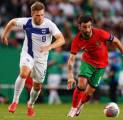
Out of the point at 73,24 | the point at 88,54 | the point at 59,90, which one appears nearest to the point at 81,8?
the point at 73,24

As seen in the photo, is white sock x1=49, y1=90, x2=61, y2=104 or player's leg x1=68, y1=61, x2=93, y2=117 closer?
player's leg x1=68, y1=61, x2=93, y2=117

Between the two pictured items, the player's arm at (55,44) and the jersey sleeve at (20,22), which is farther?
the jersey sleeve at (20,22)

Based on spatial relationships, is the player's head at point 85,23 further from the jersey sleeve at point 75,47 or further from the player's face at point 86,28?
the jersey sleeve at point 75,47

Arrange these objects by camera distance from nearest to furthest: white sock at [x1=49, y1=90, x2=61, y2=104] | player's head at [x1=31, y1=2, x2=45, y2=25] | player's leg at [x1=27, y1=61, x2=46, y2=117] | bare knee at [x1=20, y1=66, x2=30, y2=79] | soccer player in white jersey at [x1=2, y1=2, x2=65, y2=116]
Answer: bare knee at [x1=20, y1=66, x2=30, y2=79] → player's head at [x1=31, y1=2, x2=45, y2=25] → soccer player in white jersey at [x1=2, y1=2, x2=65, y2=116] → player's leg at [x1=27, y1=61, x2=46, y2=117] → white sock at [x1=49, y1=90, x2=61, y2=104]

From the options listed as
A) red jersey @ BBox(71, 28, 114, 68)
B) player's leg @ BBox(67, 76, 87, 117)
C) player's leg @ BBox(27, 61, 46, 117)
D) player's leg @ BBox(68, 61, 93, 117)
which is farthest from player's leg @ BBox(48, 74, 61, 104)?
player's leg @ BBox(67, 76, 87, 117)

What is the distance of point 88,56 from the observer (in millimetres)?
16469

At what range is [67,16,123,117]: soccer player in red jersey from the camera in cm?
1570

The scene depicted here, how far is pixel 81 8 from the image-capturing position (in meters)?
28.1

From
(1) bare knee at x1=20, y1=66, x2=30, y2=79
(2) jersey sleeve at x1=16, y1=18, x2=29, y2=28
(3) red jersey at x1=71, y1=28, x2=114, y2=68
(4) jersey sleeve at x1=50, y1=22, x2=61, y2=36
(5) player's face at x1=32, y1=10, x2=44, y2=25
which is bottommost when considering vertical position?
(1) bare knee at x1=20, y1=66, x2=30, y2=79

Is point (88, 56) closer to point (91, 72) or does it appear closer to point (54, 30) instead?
point (91, 72)

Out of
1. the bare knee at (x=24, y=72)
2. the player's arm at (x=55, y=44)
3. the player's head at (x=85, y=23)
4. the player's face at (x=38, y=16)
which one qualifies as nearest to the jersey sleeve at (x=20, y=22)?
the player's face at (x=38, y=16)

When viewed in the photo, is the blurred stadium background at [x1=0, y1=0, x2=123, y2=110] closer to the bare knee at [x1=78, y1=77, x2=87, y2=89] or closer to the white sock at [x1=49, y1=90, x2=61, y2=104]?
the white sock at [x1=49, y1=90, x2=61, y2=104]

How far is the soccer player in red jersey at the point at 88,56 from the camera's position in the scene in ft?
51.5

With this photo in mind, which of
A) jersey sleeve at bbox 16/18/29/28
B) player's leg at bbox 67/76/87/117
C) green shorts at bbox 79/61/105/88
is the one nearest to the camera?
player's leg at bbox 67/76/87/117
